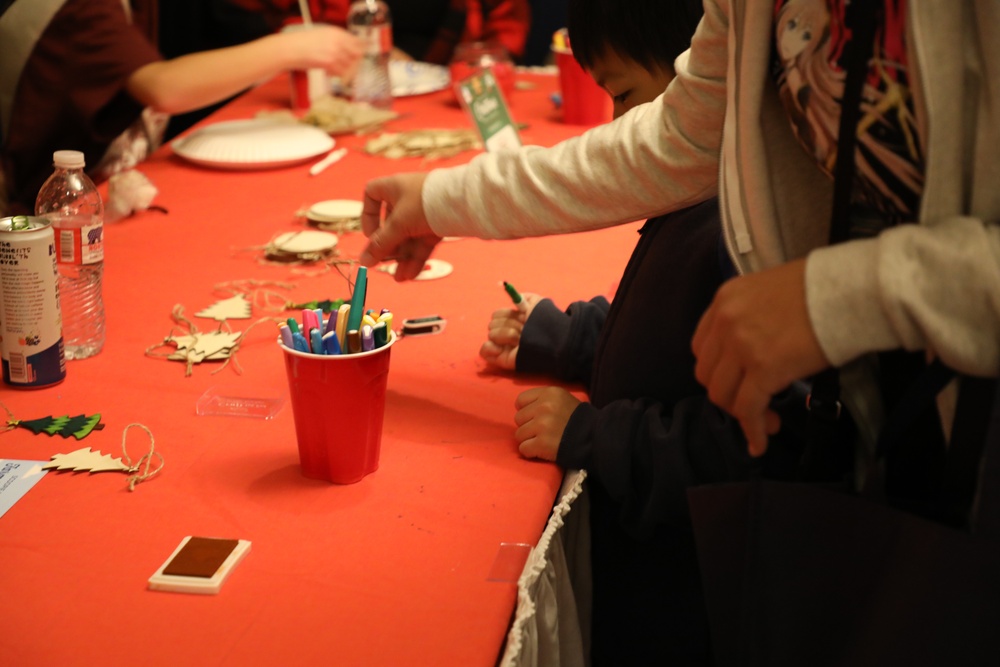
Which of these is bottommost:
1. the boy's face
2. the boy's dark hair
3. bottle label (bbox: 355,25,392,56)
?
bottle label (bbox: 355,25,392,56)

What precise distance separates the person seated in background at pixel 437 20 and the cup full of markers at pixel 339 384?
2.26 m

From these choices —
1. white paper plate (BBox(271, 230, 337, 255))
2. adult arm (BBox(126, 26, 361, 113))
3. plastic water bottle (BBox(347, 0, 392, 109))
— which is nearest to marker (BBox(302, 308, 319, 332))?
white paper plate (BBox(271, 230, 337, 255))

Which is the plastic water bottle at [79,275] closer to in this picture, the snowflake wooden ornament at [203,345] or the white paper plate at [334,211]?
the snowflake wooden ornament at [203,345]

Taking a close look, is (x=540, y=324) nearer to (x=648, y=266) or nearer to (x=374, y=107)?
(x=648, y=266)

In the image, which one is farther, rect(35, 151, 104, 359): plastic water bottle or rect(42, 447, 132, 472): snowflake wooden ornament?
rect(35, 151, 104, 359): plastic water bottle

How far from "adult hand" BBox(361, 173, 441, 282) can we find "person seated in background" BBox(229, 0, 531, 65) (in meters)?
1.97

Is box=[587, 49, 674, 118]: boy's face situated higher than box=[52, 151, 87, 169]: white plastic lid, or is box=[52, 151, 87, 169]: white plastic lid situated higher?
box=[587, 49, 674, 118]: boy's face

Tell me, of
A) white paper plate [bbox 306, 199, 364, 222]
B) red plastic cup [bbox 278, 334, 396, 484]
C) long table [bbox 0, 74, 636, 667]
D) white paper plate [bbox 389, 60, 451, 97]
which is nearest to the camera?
long table [bbox 0, 74, 636, 667]

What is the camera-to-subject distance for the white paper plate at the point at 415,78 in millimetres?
2527

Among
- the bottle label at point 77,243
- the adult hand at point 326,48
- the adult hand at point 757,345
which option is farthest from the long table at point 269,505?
the adult hand at point 326,48

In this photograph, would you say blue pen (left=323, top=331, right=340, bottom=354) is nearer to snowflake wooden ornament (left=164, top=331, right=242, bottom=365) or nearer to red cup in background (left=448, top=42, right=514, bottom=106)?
A: snowflake wooden ornament (left=164, top=331, right=242, bottom=365)

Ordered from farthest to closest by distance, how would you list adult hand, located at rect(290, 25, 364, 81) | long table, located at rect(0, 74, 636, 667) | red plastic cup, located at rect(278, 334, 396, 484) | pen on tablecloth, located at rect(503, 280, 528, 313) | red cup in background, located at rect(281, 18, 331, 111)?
red cup in background, located at rect(281, 18, 331, 111)
adult hand, located at rect(290, 25, 364, 81)
pen on tablecloth, located at rect(503, 280, 528, 313)
red plastic cup, located at rect(278, 334, 396, 484)
long table, located at rect(0, 74, 636, 667)

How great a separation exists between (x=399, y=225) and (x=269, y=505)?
0.37 metres

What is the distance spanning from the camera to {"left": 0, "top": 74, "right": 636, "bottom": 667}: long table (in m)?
0.69
